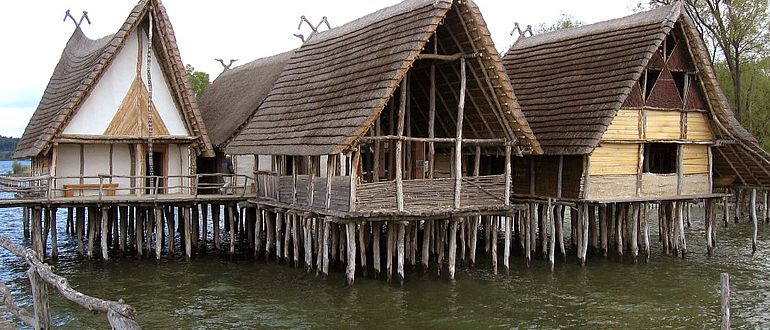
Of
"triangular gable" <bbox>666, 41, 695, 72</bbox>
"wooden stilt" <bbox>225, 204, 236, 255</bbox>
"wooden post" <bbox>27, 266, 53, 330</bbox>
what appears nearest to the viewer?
"wooden post" <bbox>27, 266, 53, 330</bbox>

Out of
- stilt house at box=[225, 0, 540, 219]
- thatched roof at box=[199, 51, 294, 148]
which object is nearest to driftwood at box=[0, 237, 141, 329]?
stilt house at box=[225, 0, 540, 219]

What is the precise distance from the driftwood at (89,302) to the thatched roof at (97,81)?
853cm

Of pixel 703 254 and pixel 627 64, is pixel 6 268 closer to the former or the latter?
pixel 627 64

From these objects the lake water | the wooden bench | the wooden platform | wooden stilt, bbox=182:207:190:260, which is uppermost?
the wooden bench

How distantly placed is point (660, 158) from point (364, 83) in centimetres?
1133

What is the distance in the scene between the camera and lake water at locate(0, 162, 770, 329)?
1514 centimetres

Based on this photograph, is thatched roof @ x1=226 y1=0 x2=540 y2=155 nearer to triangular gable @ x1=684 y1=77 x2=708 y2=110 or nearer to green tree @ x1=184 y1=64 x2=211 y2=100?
triangular gable @ x1=684 y1=77 x2=708 y2=110

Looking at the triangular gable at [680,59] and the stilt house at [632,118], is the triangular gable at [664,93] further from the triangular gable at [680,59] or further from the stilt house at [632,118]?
the triangular gable at [680,59]

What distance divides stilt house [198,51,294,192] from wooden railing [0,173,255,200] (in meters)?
0.90

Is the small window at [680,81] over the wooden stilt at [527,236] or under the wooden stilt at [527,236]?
over

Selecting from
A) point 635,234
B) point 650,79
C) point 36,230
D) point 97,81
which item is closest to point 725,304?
point 635,234

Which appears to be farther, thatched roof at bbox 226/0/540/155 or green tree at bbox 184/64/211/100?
green tree at bbox 184/64/211/100

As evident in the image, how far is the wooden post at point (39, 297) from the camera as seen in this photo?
10.7m

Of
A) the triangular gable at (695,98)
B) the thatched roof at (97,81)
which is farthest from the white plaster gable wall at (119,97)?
the triangular gable at (695,98)
